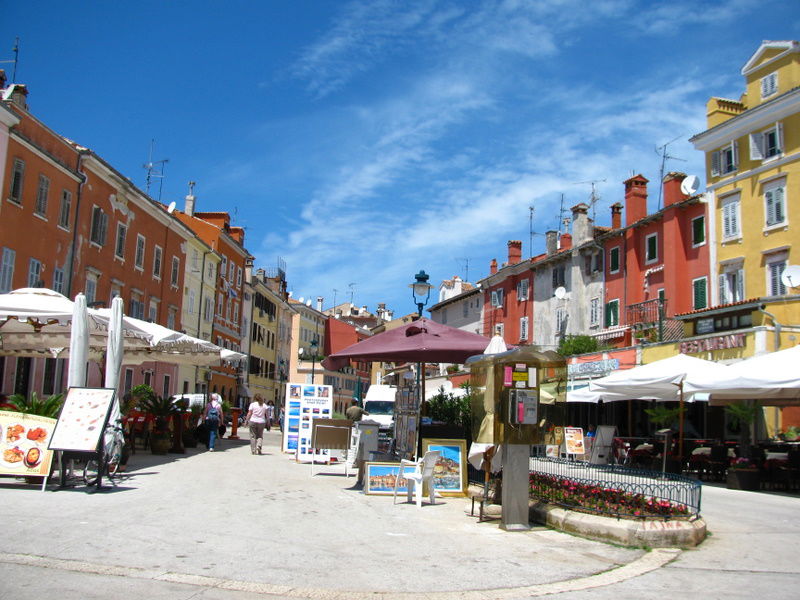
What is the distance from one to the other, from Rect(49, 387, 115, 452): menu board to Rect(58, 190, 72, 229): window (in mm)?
16944

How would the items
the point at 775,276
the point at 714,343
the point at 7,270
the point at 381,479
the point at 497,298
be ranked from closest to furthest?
the point at 381,479
the point at 7,270
the point at 714,343
the point at 775,276
the point at 497,298

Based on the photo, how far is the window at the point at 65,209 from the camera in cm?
2583

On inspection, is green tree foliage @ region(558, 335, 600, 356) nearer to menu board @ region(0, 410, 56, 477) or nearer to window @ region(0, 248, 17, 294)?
window @ region(0, 248, 17, 294)

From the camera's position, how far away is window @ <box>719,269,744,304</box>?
3006 cm

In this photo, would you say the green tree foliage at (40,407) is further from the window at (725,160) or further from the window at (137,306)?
the window at (725,160)

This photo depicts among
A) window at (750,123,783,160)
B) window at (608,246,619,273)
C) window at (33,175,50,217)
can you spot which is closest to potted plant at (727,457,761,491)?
window at (750,123,783,160)

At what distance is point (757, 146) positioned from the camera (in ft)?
97.6

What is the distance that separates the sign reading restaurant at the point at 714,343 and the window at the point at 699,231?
8223mm

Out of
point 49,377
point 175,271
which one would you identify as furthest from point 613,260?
point 49,377

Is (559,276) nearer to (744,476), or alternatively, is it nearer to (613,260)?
(613,260)

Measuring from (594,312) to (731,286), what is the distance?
10.2m

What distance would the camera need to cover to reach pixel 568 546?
7871 millimetres

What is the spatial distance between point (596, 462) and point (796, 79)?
64.4 ft

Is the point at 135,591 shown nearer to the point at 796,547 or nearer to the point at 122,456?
the point at 796,547
